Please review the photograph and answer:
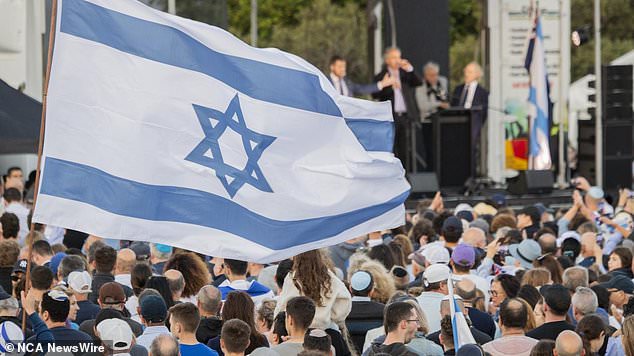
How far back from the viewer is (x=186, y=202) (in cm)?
782

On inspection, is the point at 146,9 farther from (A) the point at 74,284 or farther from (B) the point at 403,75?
(B) the point at 403,75

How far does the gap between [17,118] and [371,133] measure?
15.0 feet

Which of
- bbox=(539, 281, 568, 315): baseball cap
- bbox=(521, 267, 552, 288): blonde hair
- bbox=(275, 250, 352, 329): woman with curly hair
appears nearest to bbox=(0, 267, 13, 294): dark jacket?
bbox=(275, 250, 352, 329): woman with curly hair

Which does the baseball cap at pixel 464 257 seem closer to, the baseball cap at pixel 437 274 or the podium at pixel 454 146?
the baseball cap at pixel 437 274

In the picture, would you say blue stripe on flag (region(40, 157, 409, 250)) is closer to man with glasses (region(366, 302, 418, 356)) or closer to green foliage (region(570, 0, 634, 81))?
man with glasses (region(366, 302, 418, 356))

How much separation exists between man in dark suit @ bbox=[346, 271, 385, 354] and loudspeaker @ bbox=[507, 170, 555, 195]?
14.5 meters

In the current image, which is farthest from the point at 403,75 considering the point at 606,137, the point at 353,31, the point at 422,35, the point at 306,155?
the point at 353,31

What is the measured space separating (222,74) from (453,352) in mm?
1973

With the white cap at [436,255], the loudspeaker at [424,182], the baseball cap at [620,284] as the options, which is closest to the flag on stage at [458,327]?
the baseball cap at [620,284]

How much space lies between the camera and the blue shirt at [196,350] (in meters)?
→ 7.62

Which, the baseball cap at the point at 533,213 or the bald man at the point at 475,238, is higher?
the bald man at the point at 475,238

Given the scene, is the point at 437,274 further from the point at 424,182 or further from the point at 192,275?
the point at 424,182

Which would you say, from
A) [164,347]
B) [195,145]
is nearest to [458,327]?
[164,347]

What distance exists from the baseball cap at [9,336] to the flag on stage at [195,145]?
593 mm
